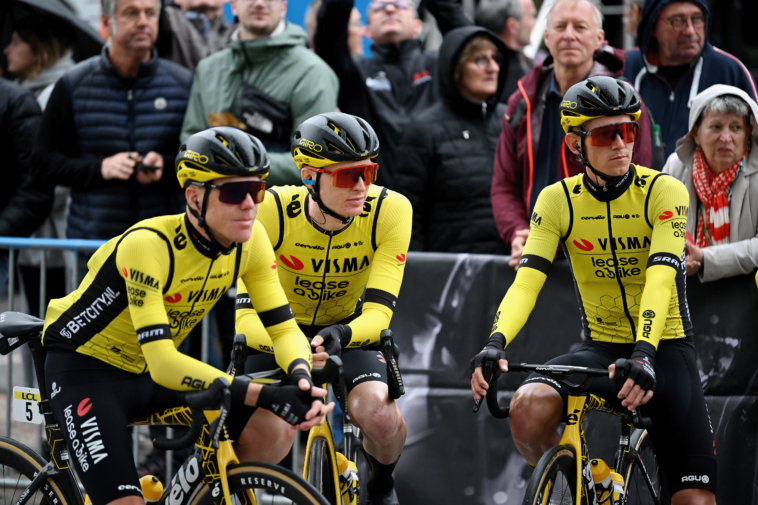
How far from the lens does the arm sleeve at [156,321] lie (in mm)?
3836

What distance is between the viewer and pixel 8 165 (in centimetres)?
702

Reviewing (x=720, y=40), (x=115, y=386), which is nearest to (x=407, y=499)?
(x=115, y=386)

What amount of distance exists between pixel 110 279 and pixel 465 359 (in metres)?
2.63

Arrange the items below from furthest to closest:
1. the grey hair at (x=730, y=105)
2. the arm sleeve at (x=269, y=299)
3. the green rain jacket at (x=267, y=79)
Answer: the green rain jacket at (x=267, y=79)
the grey hair at (x=730, y=105)
the arm sleeve at (x=269, y=299)

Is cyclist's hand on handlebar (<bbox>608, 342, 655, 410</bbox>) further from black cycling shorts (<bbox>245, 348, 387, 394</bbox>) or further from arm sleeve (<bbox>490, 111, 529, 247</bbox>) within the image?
arm sleeve (<bbox>490, 111, 529, 247</bbox>)

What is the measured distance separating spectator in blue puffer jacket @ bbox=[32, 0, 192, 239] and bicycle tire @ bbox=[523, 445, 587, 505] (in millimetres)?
3549

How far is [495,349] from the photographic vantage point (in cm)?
443

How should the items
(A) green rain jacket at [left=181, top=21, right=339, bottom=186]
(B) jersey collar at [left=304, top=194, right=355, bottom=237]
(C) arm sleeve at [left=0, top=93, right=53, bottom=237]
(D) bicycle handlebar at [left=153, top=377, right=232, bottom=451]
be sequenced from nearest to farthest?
(D) bicycle handlebar at [left=153, top=377, right=232, bottom=451] < (B) jersey collar at [left=304, top=194, right=355, bottom=237] < (A) green rain jacket at [left=181, top=21, right=339, bottom=186] < (C) arm sleeve at [left=0, top=93, right=53, bottom=237]

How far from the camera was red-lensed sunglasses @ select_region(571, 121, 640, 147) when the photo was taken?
15.1ft

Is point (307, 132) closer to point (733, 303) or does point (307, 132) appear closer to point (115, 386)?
point (115, 386)

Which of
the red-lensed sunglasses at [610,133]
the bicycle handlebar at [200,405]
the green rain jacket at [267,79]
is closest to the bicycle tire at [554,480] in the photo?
the bicycle handlebar at [200,405]

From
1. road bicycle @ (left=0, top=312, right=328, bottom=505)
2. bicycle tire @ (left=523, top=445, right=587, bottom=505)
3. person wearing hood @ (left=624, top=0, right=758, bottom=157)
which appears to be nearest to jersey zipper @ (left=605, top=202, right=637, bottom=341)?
bicycle tire @ (left=523, top=445, right=587, bottom=505)

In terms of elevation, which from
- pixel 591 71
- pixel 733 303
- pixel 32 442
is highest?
pixel 591 71

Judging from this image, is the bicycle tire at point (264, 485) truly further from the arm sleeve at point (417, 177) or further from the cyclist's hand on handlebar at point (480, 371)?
the arm sleeve at point (417, 177)
